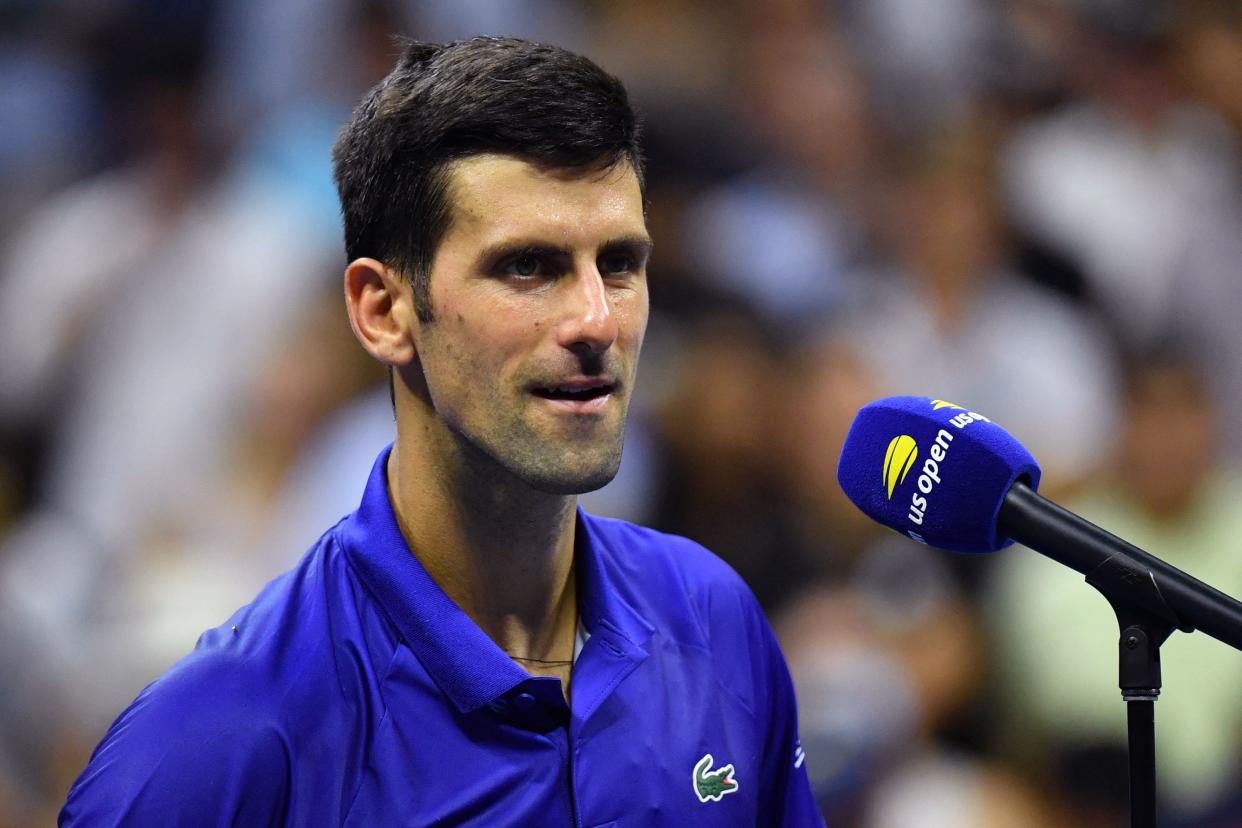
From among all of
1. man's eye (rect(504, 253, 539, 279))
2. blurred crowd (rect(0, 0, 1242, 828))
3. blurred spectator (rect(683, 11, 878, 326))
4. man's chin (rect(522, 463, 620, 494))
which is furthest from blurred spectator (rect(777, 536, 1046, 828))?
man's eye (rect(504, 253, 539, 279))

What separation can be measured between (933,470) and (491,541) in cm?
66

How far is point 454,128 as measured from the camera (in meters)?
1.96

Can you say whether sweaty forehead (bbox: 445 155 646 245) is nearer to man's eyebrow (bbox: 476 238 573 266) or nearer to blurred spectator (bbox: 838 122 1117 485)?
man's eyebrow (bbox: 476 238 573 266)

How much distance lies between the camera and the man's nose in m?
1.92

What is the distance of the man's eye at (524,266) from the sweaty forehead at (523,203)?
0.12 ft

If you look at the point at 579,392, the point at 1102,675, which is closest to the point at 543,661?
the point at 579,392

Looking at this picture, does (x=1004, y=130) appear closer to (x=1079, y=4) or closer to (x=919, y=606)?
(x=1079, y=4)

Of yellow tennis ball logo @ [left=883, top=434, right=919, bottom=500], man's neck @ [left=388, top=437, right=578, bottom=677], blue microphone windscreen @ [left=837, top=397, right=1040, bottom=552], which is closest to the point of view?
blue microphone windscreen @ [left=837, top=397, right=1040, bottom=552]

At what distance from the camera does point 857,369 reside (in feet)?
16.6

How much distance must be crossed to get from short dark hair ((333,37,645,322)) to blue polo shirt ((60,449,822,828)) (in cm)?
39

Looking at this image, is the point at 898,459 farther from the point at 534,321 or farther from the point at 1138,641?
the point at 534,321

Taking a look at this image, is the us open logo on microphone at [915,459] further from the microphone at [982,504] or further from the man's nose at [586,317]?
the man's nose at [586,317]

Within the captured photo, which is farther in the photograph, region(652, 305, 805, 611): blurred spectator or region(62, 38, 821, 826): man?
region(652, 305, 805, 611): blurred spectator

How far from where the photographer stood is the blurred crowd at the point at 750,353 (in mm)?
4719
